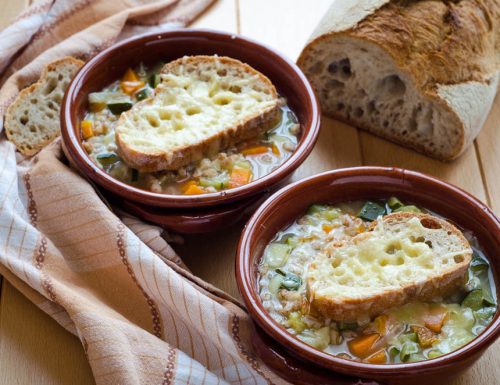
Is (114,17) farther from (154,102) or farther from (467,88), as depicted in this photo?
(467,88)

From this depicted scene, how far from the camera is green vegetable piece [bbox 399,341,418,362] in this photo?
8.17 feet

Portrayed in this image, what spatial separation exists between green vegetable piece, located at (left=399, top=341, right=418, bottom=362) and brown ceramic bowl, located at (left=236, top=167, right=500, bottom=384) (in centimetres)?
8

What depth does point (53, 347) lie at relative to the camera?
2.76m

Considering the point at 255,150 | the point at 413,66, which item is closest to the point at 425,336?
the point at 255,150

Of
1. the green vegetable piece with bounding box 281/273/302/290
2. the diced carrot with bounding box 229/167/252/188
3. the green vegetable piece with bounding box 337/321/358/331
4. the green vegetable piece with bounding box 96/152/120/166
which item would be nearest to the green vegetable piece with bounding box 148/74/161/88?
the green vegetable piece with bounding box 96/152/120/166

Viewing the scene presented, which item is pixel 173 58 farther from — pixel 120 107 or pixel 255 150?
pixel 255 150

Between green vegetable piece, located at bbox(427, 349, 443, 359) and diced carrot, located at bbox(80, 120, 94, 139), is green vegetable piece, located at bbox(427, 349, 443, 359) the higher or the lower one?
the lower one

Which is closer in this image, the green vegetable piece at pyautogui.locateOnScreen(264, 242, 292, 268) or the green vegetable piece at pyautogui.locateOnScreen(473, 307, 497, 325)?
the green vegetable piece at pyautogui.locateOnScreen(473, 307, 497, 325)

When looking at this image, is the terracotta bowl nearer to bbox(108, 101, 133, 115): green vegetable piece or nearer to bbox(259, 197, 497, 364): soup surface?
bbox(108, 101, 133, 115): green vegetable piece

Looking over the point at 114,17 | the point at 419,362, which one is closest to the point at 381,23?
the point at 114,17

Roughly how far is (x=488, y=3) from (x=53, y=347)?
2214mm

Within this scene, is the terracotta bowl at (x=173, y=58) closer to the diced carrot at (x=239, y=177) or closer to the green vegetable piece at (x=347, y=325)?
the diced carrot at (x=239, y=177)

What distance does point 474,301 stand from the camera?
2.62 m

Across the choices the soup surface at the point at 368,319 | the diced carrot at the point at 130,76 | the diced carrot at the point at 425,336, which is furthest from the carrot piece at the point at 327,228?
the diced carrot at the point at 130,76
